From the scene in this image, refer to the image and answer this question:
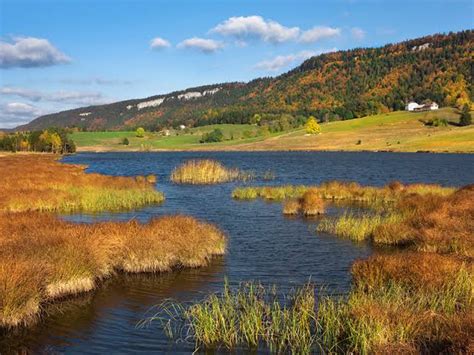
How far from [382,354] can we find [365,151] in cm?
15259

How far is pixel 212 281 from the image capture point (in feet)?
61.0

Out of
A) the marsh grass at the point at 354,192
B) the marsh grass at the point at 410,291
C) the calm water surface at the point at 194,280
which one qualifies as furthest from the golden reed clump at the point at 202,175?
the marsh grass at the point at 410,291

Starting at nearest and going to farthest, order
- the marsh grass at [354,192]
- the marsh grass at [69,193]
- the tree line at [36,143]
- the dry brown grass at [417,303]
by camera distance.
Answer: the dry brown grass at [417,303], the marsh grass at [69,193], the marsh grass at [354,192], the tree line at [36,143]

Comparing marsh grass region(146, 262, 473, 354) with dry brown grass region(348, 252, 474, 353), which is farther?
marsh grass region(146, 262, 473, 354)

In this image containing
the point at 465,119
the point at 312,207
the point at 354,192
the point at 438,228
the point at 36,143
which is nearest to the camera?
the point at 438,228

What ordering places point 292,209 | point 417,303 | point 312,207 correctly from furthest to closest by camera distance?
point 292,209
point 312,207
point 417,303

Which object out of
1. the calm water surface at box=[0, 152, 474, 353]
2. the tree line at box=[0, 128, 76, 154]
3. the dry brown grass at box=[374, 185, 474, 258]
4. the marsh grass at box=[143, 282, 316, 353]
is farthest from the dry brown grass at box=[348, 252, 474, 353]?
the tree line at box=[0, 128, 76, 154]

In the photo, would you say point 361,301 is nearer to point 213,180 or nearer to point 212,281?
point 212,281

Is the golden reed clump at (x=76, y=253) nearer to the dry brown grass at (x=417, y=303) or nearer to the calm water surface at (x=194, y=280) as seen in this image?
the calm water surface at (x=194, y=280)

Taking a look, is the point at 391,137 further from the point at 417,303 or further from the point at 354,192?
the point at 417,303

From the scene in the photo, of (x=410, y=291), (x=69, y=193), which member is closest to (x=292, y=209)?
(x=69, y=193)

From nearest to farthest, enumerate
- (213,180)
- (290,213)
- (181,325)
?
(181,325)
(290,213)
(213,180)

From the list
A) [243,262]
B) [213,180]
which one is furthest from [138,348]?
[213,180]

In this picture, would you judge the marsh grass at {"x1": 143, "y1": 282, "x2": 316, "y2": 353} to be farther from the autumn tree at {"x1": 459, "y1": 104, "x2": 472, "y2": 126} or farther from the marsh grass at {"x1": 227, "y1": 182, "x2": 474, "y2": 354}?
the autumn tree at {"x1": 459, "y1": 104, "x2": 472, "y2": 126}
